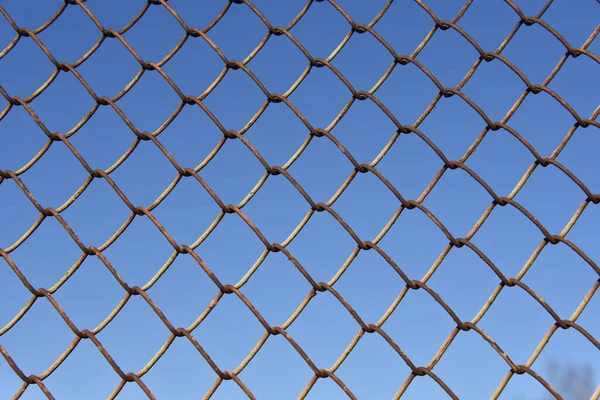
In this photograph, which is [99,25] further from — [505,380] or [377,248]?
[505,380]

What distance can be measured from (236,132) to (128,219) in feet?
1.56

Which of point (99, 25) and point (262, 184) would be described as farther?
point (99, 25)

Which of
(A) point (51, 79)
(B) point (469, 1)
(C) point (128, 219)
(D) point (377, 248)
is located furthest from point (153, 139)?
(B) point (469, 1)

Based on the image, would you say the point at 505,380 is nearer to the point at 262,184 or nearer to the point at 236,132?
the point at 262,184

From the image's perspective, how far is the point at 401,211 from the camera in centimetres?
250

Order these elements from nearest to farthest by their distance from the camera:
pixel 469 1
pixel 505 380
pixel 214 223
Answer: pixel 505 380
pixel 214 223
pixel 469 1

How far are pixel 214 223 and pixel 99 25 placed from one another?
96 cm

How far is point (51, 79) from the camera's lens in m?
2.86

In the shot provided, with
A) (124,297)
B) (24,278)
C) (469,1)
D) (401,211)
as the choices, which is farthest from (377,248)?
(24,278)

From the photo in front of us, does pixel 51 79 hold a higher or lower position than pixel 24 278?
higher

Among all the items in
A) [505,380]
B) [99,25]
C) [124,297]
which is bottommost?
[505,380]

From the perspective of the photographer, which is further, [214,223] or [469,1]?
[469,1]

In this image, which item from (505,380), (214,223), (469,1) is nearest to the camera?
(505,380)

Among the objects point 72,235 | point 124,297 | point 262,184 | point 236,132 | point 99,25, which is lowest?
point 124,297
